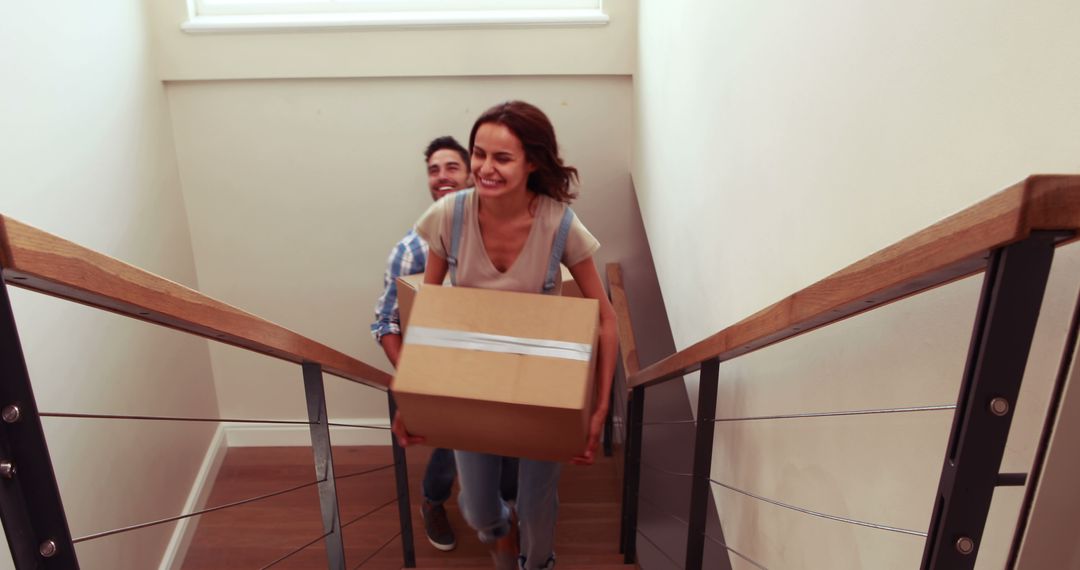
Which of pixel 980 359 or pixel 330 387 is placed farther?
pixel 330 387

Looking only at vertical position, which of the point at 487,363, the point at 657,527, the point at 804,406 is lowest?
the point at 657,527

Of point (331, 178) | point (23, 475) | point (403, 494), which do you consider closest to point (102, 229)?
point (331, 178)

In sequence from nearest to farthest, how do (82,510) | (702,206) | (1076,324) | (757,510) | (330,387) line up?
(1076,324)
(757,510)
(702,206)
(82,510)
(330,387)

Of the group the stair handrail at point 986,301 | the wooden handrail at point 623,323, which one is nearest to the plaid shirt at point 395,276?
the wooden handrail at point 623,323

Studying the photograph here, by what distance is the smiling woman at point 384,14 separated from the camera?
3.25 metres

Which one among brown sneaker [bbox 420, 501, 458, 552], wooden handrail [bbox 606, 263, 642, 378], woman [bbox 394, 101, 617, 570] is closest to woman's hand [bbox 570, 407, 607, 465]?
woman [bbox 394, 101, 617, 570]

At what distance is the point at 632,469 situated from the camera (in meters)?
2.33

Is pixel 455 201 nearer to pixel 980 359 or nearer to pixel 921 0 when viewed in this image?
pixel 921 0

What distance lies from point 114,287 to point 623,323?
247 cm

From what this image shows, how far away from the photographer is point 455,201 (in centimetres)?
175

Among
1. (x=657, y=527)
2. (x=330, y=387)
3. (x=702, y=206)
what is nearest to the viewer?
(x=702, y=206)

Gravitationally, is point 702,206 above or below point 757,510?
above

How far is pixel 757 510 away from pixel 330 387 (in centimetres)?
283

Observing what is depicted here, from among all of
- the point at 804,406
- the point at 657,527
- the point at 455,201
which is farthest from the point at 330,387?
the point at 804,406
